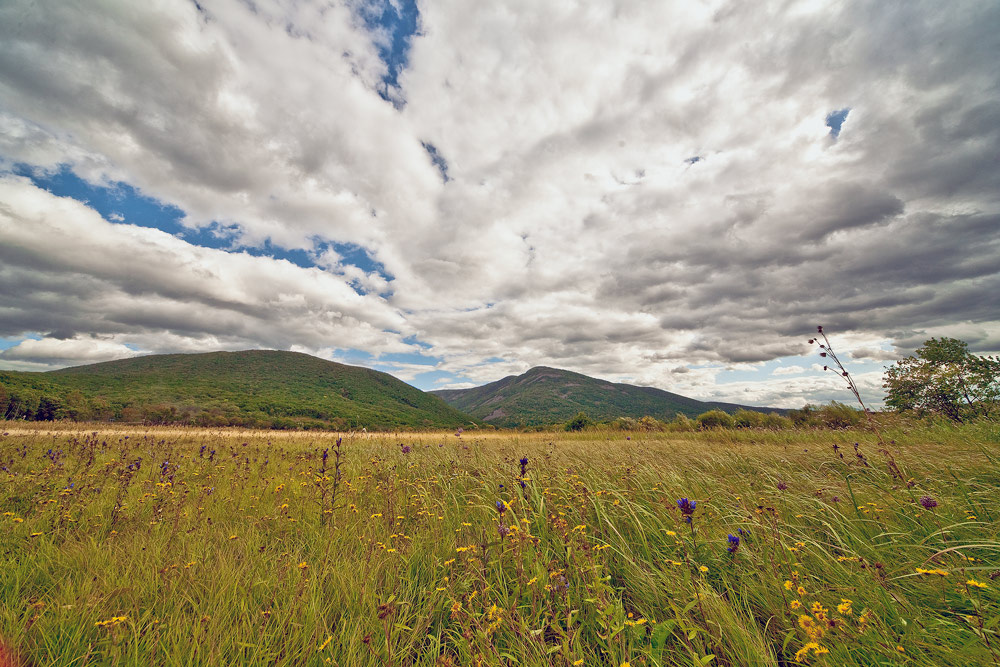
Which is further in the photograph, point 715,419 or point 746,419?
point 715,419

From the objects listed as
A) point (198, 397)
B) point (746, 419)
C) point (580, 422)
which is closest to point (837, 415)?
point (746, 419)

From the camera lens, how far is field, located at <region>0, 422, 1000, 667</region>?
7.00ft

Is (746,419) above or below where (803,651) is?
above

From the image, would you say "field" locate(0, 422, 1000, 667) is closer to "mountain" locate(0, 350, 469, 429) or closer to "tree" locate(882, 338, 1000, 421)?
"tree" locate(882, 338, 1000, 421)

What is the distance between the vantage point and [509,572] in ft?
10.6

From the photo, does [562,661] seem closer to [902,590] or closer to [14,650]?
[902,590]

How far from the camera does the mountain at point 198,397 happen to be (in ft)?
157

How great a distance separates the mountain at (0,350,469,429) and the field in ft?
110

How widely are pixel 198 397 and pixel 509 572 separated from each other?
121 m

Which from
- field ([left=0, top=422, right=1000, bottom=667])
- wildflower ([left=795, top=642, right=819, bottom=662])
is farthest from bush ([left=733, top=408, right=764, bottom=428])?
wildflower ([left=795, top=642, right=819, bottom=662])

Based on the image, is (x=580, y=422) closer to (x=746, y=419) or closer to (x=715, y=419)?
(x=715, y=419)

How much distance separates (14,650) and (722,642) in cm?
423

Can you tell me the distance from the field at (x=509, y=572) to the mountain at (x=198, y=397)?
33.7 meters

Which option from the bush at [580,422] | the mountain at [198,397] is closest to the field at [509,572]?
the bush at [580,422]
